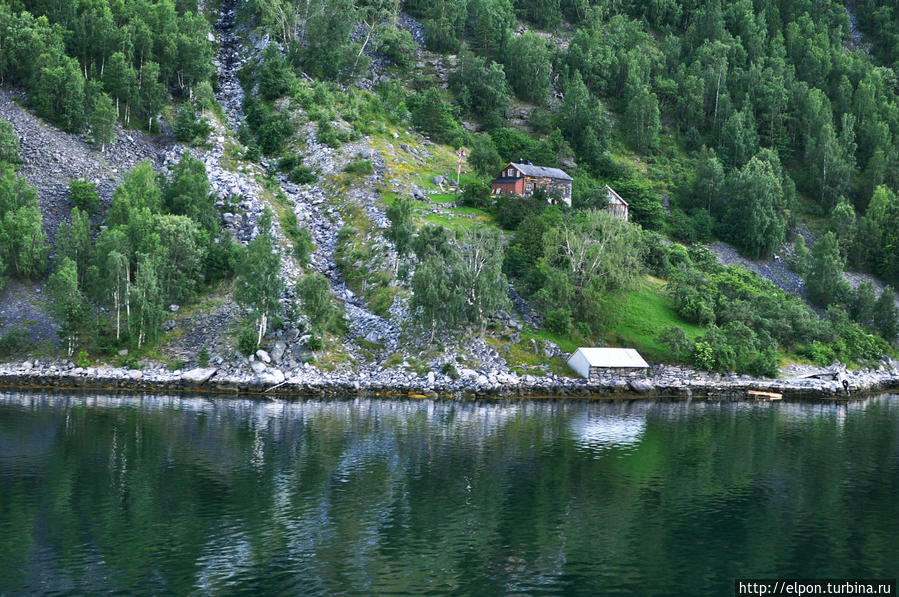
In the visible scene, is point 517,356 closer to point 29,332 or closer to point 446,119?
point 29,332

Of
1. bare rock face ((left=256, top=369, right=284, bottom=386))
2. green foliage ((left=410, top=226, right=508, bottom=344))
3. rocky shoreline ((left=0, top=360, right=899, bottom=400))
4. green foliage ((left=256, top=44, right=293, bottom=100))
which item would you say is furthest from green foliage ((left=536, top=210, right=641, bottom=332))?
green foliage ((left=256, top=44, right=293, bottom=100))

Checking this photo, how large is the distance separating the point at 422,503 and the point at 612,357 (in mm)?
56004

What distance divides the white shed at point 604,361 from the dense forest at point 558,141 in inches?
228

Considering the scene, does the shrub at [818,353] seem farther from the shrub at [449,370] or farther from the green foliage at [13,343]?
the green foliage at [13,343]

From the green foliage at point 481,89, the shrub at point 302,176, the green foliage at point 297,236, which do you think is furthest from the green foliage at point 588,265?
the green foliage at point 481,89

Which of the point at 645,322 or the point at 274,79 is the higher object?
the point at 274,79

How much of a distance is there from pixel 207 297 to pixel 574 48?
137323 millimetres

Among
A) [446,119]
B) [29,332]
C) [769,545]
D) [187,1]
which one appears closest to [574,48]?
[446,119]

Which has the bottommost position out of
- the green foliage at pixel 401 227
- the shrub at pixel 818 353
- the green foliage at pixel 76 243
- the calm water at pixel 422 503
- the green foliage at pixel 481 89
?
the calm water at pixel 422 503

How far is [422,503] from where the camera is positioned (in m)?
41.2

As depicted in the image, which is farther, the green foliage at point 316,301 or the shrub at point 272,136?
the shrub at point 272,136

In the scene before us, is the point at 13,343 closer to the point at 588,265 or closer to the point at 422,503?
the point at 422,503

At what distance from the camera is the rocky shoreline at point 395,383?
81.1 meters

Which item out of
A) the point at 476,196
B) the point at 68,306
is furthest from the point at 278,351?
the point at 476,196
